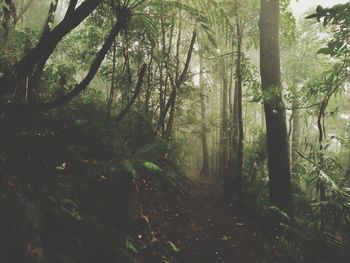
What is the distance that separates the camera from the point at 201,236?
564 centimetres

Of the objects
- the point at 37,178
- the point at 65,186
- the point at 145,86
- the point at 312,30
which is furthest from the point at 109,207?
the point at 312,30

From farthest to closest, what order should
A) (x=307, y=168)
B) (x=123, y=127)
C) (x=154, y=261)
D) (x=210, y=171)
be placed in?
(x=210, y=171) → (x=123, y=127) → (x=307, y=168) → (x=154, y=261)

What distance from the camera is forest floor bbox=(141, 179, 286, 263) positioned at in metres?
4.66

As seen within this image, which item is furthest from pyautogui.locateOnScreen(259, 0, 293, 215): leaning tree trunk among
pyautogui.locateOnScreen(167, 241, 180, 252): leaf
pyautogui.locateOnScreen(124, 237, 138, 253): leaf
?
pyautogui.locateOnScreen(124, 237, 138, 253): leaf

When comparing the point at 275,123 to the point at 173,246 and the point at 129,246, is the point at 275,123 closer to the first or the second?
the point at 173,246

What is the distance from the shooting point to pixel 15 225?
113 inches

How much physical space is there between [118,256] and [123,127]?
14.2ft

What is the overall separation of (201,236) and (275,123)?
266 cm

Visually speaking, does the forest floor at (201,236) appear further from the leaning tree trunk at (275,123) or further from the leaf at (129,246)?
the leaning tree trunk at (275,123)

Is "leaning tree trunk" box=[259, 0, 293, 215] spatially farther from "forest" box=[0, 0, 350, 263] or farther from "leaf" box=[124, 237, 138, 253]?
"leaf" box=[124, 237, 138, 253]

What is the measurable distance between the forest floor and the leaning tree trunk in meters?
0.85

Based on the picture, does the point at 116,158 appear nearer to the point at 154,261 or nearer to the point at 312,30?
the point at 154,261

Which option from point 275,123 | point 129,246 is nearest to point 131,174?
point 129,246

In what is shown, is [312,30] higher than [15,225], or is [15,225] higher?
[312,30]
